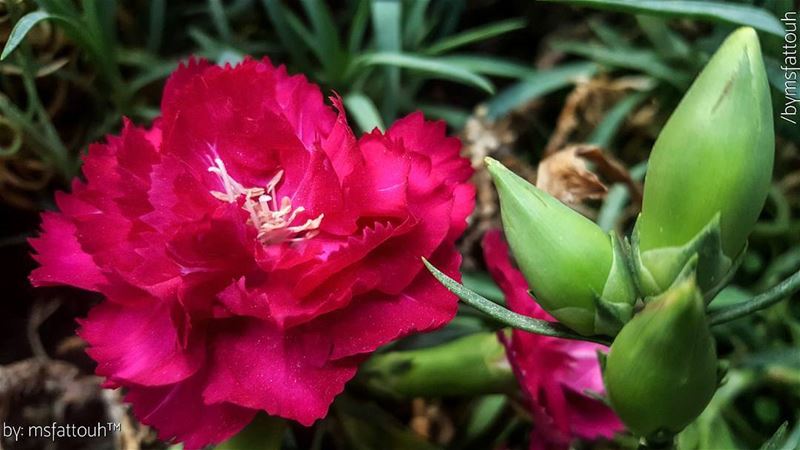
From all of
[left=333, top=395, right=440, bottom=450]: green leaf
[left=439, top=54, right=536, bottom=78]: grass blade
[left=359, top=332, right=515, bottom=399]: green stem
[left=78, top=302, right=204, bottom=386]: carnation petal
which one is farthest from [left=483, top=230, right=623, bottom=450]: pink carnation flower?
[left=439, top=54, right=536, bottom=78]: grass blade

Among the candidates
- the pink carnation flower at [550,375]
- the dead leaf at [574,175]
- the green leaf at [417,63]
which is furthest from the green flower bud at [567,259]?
the green leaf at [417,63]

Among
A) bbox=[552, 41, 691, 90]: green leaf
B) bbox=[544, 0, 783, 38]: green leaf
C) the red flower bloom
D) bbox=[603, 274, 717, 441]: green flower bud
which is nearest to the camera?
bbox=[603, 274, 717, 441]: green flower bud

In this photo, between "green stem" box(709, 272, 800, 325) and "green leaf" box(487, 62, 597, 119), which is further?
"green leaf" box(487, 62, 597, 119)

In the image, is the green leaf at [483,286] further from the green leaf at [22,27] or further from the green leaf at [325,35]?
the green leaf at [22,27]

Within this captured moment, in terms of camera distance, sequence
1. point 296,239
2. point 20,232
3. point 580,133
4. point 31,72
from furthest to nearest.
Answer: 1. point 580,133
2. point 20,232
3. point 31,72
4. point 296,239

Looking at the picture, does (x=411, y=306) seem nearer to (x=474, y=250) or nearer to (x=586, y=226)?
(x=586, y=226)

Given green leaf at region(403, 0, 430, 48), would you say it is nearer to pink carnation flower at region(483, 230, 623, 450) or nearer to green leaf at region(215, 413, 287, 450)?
pink carnation flower at region(483, 230, 623, 450)

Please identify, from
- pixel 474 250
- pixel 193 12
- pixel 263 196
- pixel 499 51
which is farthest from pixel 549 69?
pixel 263 196
